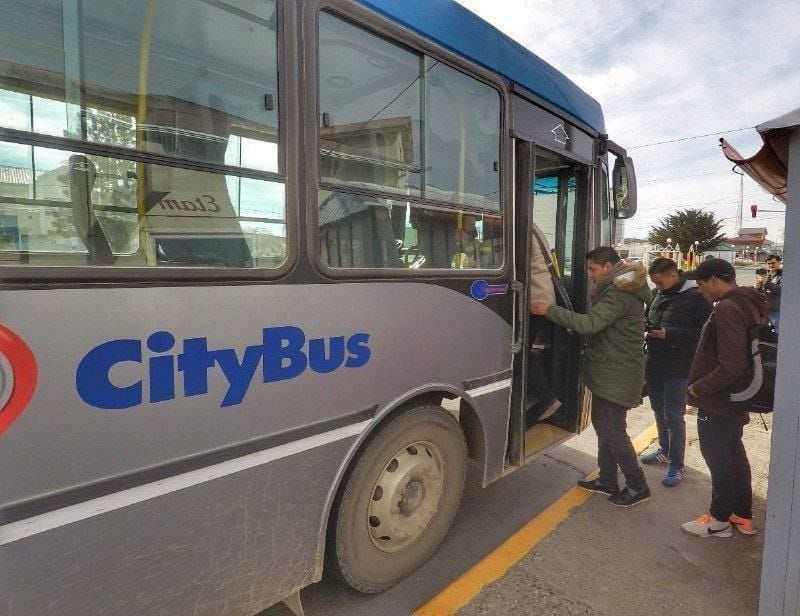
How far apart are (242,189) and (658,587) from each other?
2.75 m

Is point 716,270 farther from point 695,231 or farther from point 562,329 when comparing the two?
point 695,231

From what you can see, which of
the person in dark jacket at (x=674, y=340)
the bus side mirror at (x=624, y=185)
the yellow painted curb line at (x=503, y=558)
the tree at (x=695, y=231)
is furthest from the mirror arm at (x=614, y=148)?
the tree at (x=695, y=231)

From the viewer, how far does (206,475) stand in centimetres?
165

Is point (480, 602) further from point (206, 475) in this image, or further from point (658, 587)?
point (206, 475)

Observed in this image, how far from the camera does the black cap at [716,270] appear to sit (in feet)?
9.36

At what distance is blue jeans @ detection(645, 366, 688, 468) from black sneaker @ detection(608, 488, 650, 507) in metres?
0.52

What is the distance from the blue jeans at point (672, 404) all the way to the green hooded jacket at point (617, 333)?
24.1 inches

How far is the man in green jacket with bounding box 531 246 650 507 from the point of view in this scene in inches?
123

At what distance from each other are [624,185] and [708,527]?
2573mm

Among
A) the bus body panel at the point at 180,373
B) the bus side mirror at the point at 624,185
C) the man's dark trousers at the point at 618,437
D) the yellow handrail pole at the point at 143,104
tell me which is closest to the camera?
the bus body panel at the point at 180,373

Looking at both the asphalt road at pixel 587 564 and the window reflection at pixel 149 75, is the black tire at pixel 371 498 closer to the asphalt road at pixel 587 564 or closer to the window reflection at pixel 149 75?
the asphalt road at pixel 587 564

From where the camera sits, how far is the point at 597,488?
11.6 feet

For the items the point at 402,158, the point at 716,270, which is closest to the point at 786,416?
the point at 716,270

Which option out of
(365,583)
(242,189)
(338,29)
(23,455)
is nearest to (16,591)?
(23,455)
